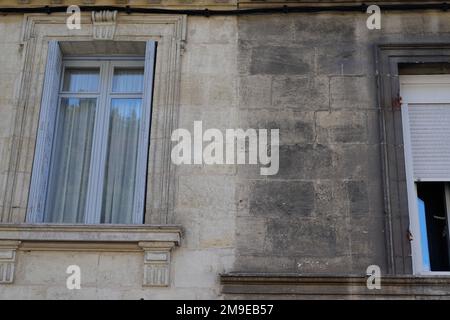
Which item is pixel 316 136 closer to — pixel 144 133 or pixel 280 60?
pixel 280 60

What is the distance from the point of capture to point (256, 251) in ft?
28.1

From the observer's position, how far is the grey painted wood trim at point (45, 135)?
29.2 ft

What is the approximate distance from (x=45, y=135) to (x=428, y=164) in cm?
437

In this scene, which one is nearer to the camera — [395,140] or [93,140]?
[395,140]

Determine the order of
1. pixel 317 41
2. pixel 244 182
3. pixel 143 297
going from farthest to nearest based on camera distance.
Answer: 1. pixel 317 41
2. pixel 244 182
3. pixel 143 297

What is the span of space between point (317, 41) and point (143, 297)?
3.67m

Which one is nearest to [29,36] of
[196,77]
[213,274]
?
[196,77]

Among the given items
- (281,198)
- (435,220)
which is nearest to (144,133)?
(281,198)

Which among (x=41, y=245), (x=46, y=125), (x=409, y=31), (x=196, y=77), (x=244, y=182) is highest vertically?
(x=409, y=31)

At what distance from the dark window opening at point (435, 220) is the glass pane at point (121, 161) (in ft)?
10.8

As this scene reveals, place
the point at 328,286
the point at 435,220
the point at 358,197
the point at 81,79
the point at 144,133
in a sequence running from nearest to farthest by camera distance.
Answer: the point at 328,286
the point at 358,197
the point at 435,220
the point at 144,133
the point at 81,79

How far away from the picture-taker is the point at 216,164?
8.98 meters

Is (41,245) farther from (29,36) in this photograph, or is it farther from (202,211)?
(29,36)

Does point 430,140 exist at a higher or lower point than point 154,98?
lower
